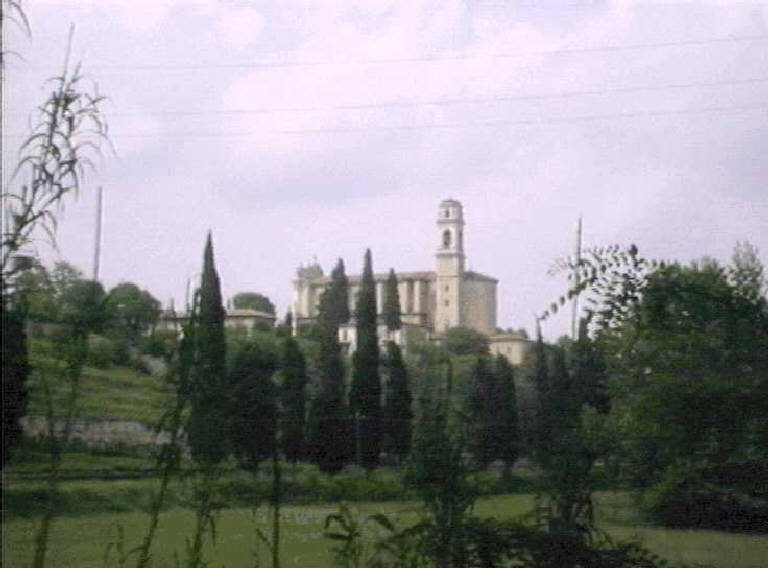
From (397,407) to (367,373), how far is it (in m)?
0.17

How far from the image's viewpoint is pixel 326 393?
421cm

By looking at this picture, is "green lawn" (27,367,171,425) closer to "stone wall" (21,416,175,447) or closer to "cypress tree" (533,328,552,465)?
"stone wall" (21,416,175,447)

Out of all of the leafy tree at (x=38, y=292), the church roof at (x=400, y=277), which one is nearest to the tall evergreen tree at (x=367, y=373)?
the church roof at (x=400, y=277)

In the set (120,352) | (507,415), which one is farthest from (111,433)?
(507,415)

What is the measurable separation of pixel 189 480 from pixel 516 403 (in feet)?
3.69

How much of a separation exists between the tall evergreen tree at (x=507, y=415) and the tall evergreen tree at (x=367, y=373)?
42cm

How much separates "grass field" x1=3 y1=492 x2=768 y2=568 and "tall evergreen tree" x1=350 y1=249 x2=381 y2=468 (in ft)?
0.87

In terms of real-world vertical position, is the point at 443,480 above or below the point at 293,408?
below

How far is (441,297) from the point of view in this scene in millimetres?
4152

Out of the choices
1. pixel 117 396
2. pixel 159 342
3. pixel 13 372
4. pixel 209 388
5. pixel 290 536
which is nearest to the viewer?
pixel 13 372

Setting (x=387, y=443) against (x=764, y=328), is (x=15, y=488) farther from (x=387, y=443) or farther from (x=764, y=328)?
(x=764, y=328)

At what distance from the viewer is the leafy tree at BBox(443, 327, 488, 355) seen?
4.11 meters

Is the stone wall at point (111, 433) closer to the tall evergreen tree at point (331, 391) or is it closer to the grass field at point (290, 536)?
the grass field at point (290, 536)

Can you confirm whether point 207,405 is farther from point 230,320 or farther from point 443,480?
point 443,480
